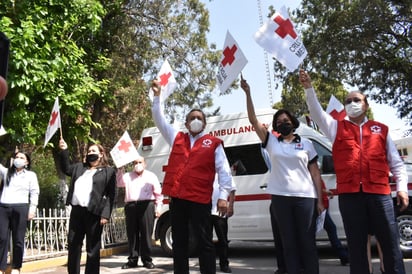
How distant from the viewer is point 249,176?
780 cm

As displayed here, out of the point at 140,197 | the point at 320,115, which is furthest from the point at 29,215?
the point at 320,115

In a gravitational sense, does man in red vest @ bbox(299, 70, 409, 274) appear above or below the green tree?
below

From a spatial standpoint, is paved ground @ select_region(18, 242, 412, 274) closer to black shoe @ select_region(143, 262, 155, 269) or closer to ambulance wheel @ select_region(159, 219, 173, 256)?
black shoe @ select_region(143, 262, 155, 269)

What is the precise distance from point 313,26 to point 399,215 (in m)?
9.67

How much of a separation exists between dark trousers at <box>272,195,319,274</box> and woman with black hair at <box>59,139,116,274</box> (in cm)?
229

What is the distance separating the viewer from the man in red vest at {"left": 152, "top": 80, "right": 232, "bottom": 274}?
4.29 m

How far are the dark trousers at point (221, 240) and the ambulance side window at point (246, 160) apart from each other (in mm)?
1351

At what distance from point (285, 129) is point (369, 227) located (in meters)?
1.19

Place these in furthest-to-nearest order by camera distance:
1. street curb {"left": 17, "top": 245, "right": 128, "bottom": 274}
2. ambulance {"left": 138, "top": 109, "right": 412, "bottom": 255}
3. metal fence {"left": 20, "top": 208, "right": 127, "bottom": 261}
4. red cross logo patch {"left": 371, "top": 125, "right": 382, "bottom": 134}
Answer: metal fence {"left": 20, "top": 208, "right": 127, "bottom": 261}
street curb {"left": 17, "top": 245, "right": 128, "bottom": 274}
ambulance {"left": 138, "top": 109, "right": 412, "bottom": 255}
red cross logo patch {"left": 371, "top": 125, "right": 382, "bottom": 134}

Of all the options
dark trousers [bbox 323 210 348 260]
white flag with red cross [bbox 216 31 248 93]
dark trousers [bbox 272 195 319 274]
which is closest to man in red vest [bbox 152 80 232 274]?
dark trousers [bbox 272 195 319 274]

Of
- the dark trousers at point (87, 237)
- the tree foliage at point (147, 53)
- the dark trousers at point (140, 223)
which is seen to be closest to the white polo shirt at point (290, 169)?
the dark trousers at point (87, 237)

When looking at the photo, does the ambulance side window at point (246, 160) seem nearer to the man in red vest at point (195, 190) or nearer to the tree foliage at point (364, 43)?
the man in red vest at point (195, 190)

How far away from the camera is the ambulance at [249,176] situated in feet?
23.7

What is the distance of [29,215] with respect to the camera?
255 inches
